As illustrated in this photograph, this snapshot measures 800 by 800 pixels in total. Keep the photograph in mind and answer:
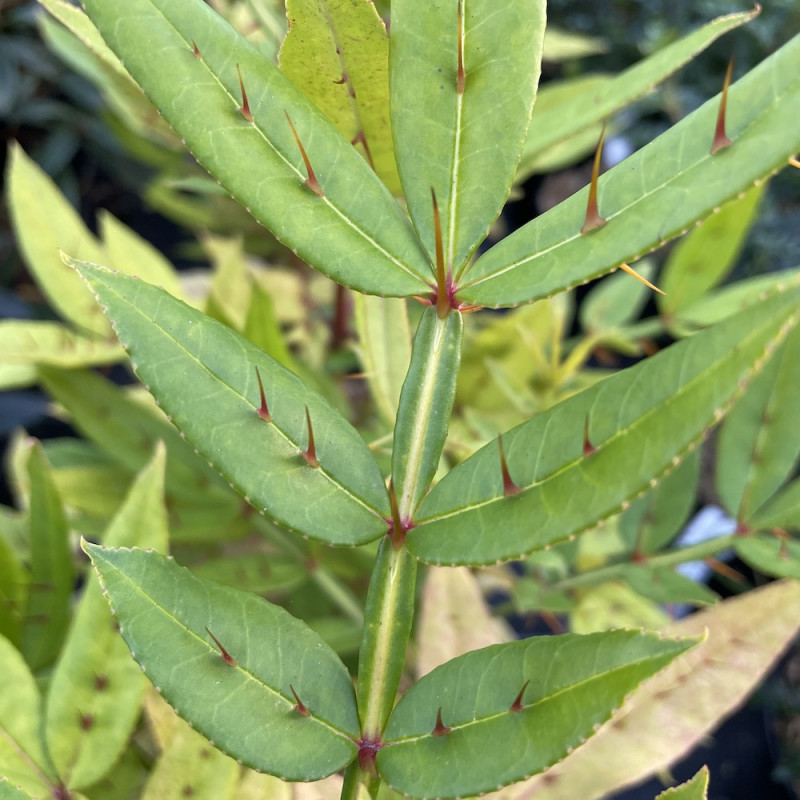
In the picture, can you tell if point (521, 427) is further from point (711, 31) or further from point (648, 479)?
point (711, 31)

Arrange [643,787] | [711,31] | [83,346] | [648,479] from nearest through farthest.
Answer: [648,479] → [711,31] → [83,346] → [643,787]

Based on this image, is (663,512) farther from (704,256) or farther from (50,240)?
(50,240)

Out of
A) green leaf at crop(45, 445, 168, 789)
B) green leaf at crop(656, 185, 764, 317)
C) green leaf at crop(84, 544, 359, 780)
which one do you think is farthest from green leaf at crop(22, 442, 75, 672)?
green leaf at crop(656, 185, 764, 317)

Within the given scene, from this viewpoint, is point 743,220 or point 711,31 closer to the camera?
point 711,31

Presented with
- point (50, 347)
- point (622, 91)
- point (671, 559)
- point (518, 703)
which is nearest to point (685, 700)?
point (671, 559)

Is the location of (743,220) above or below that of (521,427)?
above

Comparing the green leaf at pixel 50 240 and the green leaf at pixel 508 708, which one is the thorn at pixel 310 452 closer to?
the green leaf at pixel 508 708

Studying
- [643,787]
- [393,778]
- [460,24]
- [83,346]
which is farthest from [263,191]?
[643,787]

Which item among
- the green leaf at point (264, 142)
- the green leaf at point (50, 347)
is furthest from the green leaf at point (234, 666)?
the green leaf at point (50, 347)
